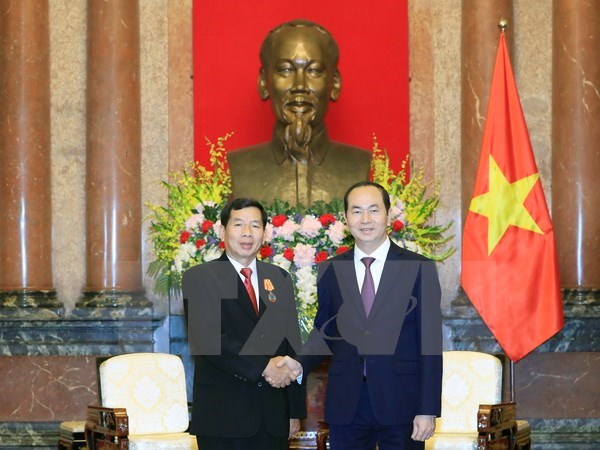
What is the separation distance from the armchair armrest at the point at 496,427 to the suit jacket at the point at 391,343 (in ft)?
3.93

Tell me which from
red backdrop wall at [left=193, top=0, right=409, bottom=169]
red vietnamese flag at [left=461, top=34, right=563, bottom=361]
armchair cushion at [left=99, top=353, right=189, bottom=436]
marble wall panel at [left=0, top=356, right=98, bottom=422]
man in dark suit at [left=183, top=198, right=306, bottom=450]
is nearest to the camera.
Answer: man in dark suit at [left=183, top=198, right=306, bottom=450]

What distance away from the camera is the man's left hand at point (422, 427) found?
13.0 ft

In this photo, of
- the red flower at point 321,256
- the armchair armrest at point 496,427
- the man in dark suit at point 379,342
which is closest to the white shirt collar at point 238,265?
the man in dark suit at point 379,342

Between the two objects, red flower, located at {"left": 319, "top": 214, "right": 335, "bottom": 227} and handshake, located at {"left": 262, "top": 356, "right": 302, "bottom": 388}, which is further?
red flower, located at {"left": 319, "top": 214, "right": 335, "bottom": 227}

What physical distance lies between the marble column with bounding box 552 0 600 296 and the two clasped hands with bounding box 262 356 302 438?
3388 mm

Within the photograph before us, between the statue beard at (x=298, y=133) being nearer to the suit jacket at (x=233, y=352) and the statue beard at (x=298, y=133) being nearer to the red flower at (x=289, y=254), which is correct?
the red flower at (x=289, y=254)

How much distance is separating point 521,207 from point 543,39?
1737 mm

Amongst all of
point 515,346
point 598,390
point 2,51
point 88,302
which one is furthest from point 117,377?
point 598,390

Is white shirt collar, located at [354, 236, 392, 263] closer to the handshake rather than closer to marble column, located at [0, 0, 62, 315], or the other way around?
the handshake

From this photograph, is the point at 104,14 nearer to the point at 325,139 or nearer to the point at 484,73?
the point at 325,139

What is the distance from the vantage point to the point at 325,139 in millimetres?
6762

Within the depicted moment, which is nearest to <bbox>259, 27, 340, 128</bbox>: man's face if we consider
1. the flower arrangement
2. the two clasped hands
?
the flower arrangement

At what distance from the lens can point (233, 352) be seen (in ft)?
13.3

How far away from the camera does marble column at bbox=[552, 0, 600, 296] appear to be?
7.07 m
